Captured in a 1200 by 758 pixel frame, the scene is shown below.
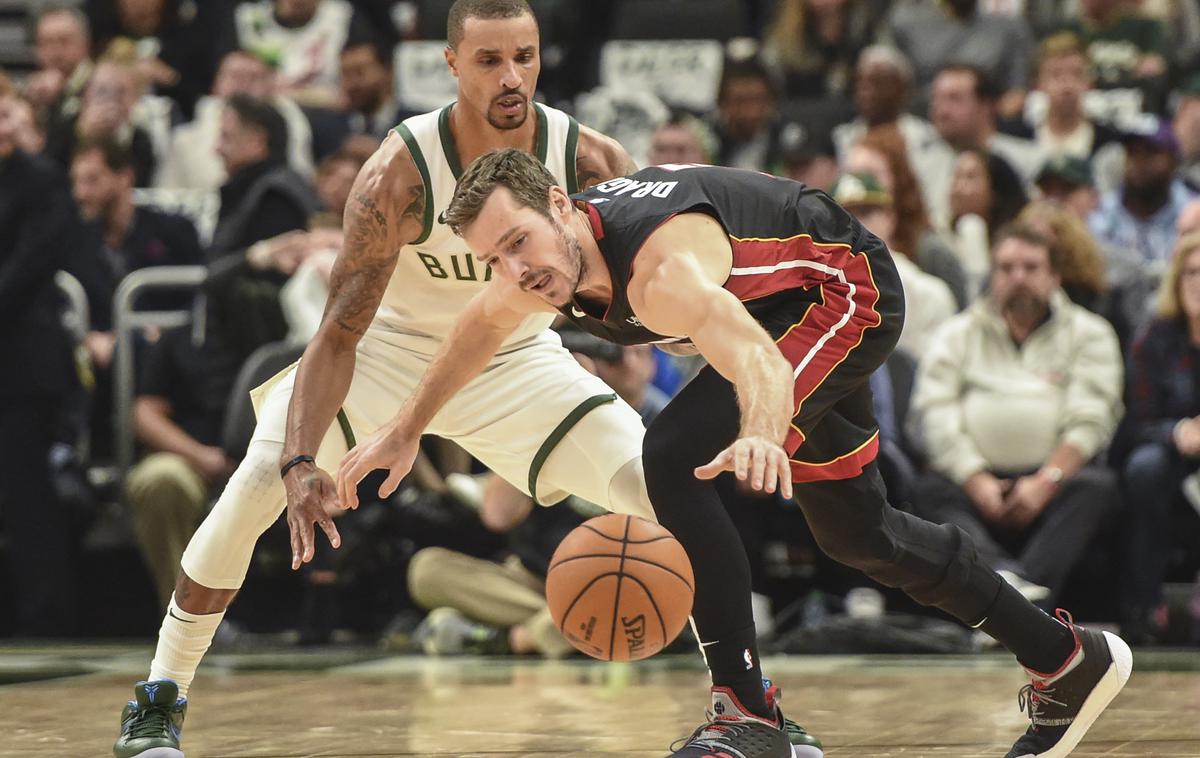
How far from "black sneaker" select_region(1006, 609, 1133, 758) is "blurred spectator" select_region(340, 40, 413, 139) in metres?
7.36

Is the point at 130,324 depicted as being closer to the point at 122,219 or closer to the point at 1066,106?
the point at 122,219

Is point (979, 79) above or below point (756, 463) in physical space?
below

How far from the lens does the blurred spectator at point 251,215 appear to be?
355 inches

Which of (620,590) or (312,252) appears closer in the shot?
(620,590)

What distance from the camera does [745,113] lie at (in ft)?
35.1

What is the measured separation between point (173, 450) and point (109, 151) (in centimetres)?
210

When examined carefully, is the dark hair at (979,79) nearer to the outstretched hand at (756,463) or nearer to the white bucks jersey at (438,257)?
the white bucks jersey at (438,257)

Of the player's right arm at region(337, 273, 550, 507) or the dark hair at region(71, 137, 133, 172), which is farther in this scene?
the dark hair at region(71, 137, 133, 172)

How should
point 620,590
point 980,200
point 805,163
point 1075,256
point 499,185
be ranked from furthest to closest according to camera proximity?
point 805,163
point 980,200
point 1075,256
point 620,590
point 499,185

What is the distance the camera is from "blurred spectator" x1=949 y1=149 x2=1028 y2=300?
9.49 meters

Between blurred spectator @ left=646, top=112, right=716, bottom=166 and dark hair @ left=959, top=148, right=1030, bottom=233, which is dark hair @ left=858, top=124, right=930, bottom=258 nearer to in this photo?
dark hair @ left=959, top=148, right=1030, bottom=233

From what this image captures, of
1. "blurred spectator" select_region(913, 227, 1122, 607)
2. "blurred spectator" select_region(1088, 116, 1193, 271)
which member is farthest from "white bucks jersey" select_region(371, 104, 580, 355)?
"blurred spectator" select_region(1088, 116, 1193, 271)

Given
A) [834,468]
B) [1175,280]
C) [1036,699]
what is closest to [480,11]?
[834,468]

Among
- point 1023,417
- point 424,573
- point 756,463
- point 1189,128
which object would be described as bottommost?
point 424,573
